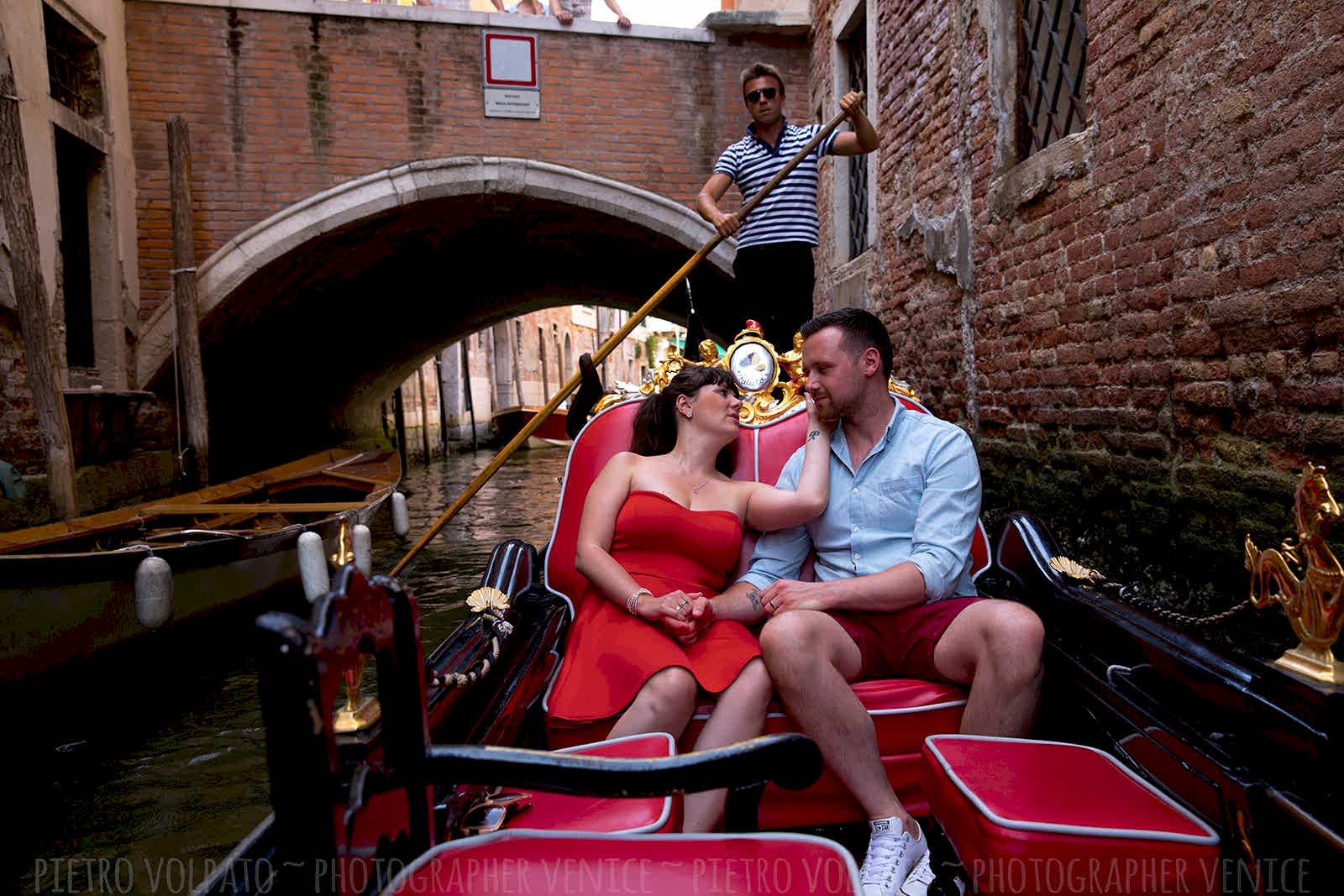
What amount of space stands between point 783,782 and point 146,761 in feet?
9.10

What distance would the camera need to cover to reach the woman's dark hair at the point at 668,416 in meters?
2.05

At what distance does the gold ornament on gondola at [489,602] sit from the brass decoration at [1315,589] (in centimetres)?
124

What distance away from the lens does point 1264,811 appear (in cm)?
97

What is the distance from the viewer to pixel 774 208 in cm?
334

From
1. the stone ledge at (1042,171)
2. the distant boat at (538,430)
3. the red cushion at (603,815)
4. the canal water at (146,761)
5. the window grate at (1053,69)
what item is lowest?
the canal water at (146,761)

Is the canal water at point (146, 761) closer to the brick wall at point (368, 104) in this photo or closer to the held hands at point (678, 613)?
the held hands at point (678, 613)

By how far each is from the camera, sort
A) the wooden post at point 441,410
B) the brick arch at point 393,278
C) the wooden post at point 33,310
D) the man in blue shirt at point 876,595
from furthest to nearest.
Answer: the wooden post at point 441,410
the brick arch at point 393,278
the wooden post at point 33,310
the man in blue shirt at point 876,595

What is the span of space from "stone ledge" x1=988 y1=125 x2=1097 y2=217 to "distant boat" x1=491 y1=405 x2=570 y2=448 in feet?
43.0

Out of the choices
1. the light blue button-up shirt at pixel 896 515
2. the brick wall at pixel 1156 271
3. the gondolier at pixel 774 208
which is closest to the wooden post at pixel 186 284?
the gondolier at pixel 774 208

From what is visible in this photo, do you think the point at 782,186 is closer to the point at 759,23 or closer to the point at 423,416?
the point at 759,23

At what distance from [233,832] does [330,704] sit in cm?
204

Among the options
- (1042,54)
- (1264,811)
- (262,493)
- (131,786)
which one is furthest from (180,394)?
(1264,811)

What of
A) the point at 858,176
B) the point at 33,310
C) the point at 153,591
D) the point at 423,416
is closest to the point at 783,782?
the point at 153,591

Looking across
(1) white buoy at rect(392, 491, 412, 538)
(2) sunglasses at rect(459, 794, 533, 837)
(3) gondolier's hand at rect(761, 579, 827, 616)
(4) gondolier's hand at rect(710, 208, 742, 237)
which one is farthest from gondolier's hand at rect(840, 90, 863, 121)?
(1) white buoy at rect(392, 491, 412, 538)
